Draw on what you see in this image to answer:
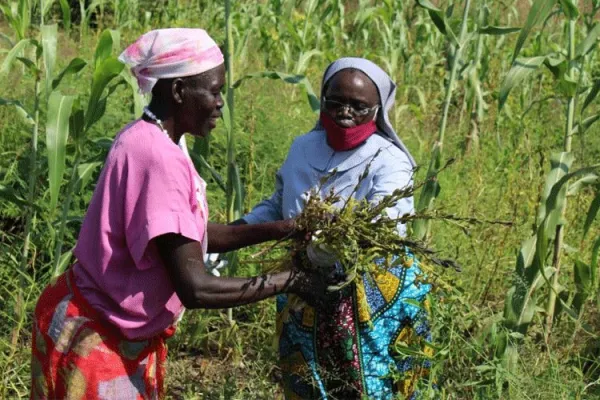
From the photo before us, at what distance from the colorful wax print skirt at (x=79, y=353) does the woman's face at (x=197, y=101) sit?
0.53 meters

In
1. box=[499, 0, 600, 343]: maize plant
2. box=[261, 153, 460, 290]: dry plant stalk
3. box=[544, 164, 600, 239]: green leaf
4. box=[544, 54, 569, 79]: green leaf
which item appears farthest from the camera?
box=[544, 54, 569, 79]: green leaf

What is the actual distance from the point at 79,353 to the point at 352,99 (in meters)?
1.26

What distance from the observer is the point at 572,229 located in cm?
590

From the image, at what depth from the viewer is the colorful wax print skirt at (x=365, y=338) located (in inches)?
133

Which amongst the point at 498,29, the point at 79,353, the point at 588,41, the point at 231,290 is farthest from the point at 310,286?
the point at 588,41

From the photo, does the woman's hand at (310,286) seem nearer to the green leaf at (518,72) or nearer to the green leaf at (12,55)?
the green leaf at (518,72)

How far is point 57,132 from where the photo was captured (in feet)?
13.0

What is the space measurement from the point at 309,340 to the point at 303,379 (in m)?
0.13

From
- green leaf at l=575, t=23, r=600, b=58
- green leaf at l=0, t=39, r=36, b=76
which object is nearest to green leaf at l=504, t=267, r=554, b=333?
green leaf at l=575, t=23, r=600, b=58

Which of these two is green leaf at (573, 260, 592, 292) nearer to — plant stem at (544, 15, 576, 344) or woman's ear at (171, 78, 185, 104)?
plant stem at (544, 15, 576, 344)

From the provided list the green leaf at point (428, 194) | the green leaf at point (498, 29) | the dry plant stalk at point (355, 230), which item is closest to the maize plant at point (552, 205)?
the green leaf at point (498, 29)

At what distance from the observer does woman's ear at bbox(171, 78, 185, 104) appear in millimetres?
2805

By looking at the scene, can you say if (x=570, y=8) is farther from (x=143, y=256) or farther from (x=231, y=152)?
(x=143, y=256)

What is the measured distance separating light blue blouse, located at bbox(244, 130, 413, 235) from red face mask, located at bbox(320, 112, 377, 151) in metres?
0.02
